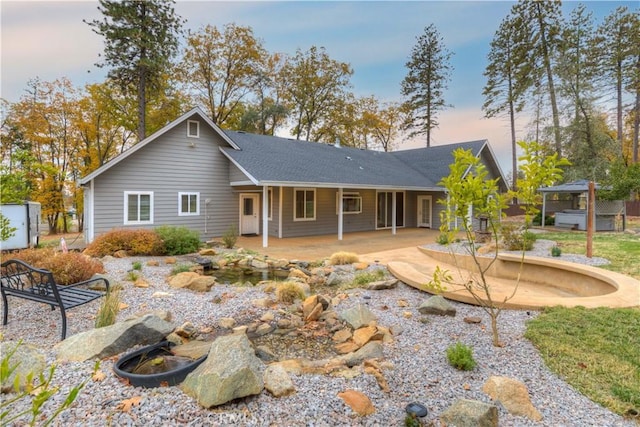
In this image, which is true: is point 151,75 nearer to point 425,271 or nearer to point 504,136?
point 425,271

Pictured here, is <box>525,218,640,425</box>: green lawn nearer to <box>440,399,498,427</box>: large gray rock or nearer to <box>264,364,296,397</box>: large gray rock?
<box>440,399,498,427</box>: large gray rock

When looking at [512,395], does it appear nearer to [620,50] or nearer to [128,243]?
[128,243]

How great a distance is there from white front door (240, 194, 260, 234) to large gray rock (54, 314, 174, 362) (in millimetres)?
11050

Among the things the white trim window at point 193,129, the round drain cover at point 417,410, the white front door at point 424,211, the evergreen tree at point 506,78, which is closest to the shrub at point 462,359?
the round drain cover at point 417,410

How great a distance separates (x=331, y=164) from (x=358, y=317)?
11863 mm

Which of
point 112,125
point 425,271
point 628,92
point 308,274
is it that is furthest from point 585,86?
point 112,125

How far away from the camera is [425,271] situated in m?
8.16

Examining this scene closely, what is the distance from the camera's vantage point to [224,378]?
2604 mm

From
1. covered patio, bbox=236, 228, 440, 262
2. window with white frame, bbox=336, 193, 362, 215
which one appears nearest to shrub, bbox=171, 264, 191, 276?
covered patio, bbox=236, 228, 440, 262

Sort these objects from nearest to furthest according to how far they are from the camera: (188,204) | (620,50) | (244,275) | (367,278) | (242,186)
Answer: (367,278), (244,275), (188,204), (242,186), (620,50)

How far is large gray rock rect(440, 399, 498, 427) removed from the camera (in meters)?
2.46

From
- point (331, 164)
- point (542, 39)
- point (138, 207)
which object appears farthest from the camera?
point (542, 39)

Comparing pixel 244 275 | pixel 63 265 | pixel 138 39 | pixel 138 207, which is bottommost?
pixel 244 275

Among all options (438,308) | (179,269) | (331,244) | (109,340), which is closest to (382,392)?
(438,308)
